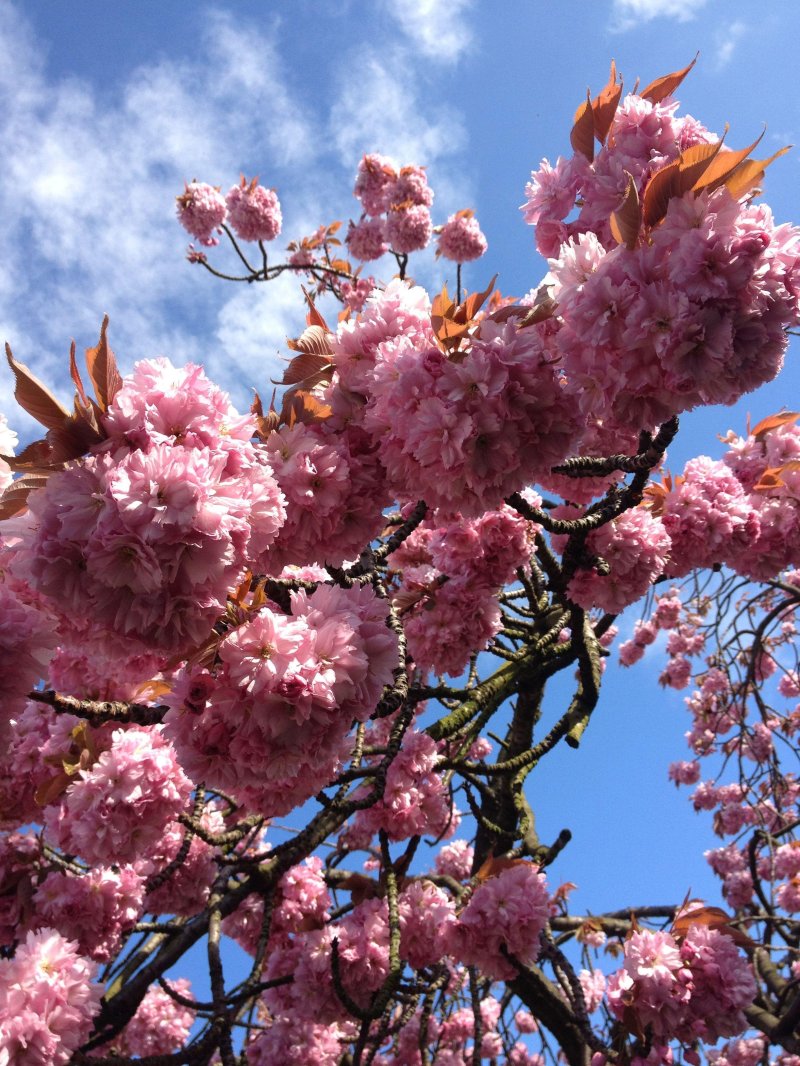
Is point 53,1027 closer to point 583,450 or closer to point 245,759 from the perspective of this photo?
point 245,759

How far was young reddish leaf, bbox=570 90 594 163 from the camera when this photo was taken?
62.2 inches

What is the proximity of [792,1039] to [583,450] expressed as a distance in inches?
127

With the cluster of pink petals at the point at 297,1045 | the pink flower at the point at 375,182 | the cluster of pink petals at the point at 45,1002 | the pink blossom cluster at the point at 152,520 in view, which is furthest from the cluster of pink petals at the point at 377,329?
the pink flower at the point at 375,182

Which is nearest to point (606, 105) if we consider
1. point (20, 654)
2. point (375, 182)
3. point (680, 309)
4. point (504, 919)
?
point (680, 309)

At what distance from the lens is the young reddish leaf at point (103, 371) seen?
3.87 ft

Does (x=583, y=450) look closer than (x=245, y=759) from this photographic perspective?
No

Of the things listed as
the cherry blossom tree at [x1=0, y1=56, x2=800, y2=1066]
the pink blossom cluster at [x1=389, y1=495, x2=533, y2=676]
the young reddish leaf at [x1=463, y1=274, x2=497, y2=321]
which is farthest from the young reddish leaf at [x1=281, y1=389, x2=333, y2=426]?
the pink blossom cluster at [x1=389, y1=495, x2=533, y2=676]

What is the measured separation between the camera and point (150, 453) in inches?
43.4

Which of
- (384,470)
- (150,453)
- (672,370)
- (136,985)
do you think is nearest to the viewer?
(150,453)

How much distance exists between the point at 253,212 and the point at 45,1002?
7.63 meters

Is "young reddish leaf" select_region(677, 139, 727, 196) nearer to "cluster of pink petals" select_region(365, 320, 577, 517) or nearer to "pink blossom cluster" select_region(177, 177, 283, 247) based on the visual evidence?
"cluster of pink petals" select_region(365, 320, 577, 517)

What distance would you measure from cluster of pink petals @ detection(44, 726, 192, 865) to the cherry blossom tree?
0.4 inches

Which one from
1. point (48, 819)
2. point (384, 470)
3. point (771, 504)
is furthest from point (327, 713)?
point (771, 504)

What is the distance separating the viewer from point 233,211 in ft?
25.4
